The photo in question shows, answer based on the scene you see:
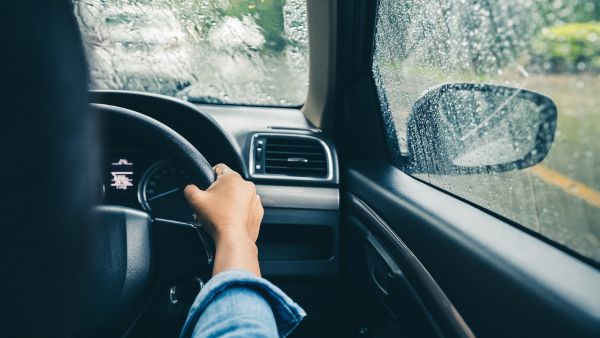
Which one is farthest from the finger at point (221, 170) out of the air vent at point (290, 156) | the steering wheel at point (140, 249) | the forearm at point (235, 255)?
the air vent at point (290, 156)

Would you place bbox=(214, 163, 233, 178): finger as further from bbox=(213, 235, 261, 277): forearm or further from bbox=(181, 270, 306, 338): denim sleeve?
bbox=(181, 270, 306, 338): denim sleeve

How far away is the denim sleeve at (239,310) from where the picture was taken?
0.79 metres

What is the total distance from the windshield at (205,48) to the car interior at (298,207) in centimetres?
10

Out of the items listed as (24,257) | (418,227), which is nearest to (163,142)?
(418,227)

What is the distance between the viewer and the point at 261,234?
2.35 meters

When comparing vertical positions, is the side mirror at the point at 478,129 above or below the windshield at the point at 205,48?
below

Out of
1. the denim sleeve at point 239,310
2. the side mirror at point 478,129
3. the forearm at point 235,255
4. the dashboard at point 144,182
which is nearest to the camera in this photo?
the denim sleeve at point 239,310

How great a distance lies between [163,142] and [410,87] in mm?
835

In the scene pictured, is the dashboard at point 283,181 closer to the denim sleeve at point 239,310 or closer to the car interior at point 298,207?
the car interior at point 298,207

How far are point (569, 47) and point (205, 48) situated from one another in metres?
1.74

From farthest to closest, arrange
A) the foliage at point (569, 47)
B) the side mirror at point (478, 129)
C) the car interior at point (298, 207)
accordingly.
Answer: the side mirror at point (478, 129) < the foliage at point (569, 47) < the car interior at point (298, 207)

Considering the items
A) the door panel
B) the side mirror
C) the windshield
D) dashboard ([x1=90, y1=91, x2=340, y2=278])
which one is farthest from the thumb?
the windshield

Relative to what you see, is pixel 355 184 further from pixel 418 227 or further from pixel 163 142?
pixel 163 142

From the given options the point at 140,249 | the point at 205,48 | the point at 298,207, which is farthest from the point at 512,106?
the point at 205,48
